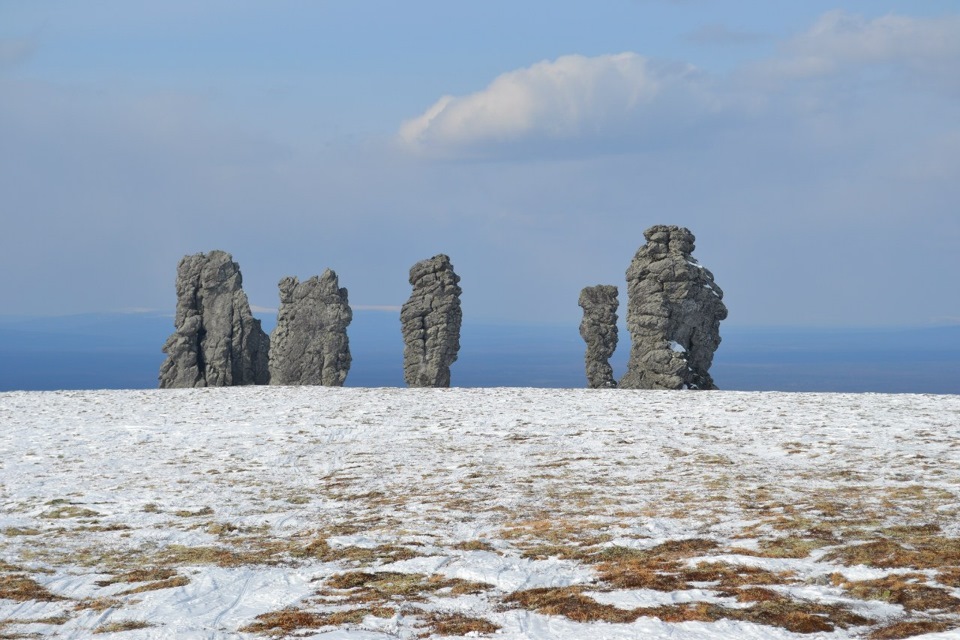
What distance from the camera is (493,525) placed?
1427cm

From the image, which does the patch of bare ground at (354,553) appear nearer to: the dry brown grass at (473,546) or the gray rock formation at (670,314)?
the dry brown grass at (473,546)

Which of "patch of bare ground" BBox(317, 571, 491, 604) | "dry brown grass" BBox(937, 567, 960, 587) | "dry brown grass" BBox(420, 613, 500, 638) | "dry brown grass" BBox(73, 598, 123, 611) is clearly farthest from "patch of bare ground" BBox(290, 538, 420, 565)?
"dry brown grass" BBox(937, 567, 960, 587)

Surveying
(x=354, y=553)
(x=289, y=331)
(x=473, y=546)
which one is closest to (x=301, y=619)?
(x=354, y=553)

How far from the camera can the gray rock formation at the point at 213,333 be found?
52.8m

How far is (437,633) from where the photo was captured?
8.66 meters

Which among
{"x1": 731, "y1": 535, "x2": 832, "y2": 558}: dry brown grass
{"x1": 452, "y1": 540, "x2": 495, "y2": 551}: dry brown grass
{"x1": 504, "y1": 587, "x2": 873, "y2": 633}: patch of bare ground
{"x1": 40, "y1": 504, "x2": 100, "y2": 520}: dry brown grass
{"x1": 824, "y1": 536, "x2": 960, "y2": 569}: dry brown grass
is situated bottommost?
{"x1": 40, "y1": 504, "x2": 100, "y2": 520}: dry brown grass

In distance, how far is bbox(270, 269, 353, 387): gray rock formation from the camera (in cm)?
5106

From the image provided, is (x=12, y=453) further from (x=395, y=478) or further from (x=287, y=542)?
(x=287, y=542)

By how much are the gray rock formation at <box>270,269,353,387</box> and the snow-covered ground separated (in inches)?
842

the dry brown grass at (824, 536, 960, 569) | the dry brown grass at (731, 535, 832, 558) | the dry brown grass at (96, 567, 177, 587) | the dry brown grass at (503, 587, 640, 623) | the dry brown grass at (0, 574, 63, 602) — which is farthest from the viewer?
the dry brown grass at (96, 567, 177, 587)

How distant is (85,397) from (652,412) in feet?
79.2

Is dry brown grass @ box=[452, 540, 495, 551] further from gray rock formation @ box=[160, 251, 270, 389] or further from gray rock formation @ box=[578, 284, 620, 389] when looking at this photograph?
gray rock formation @ box=[160, 251, 270, 389]

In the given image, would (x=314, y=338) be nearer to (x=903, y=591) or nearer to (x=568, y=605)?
(x=568, y=605)

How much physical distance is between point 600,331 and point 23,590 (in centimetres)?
4181
